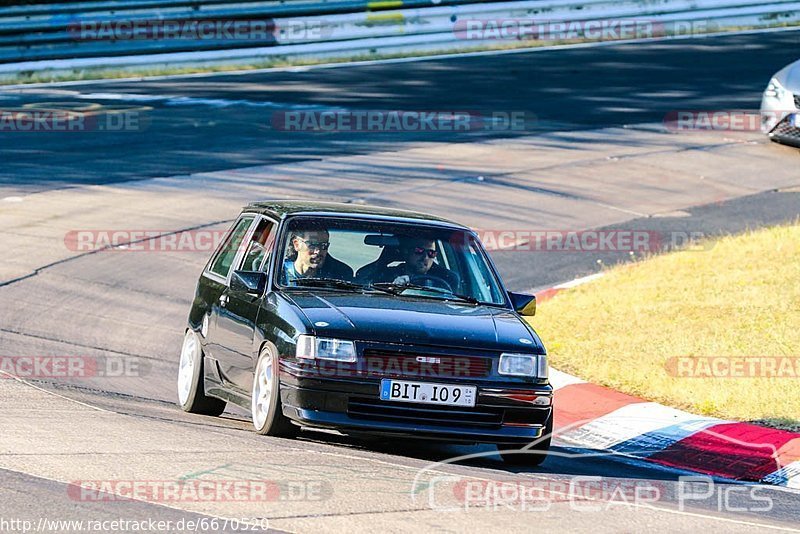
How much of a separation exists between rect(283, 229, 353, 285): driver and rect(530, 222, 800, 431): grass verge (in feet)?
9.33

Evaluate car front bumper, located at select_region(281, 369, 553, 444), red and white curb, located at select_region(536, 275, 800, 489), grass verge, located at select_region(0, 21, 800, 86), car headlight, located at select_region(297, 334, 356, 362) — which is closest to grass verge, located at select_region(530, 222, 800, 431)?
red and white curb, located at select_region(536, 275, 800, 489)

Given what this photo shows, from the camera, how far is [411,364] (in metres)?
7.80

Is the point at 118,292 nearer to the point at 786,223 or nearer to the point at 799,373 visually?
the point at 799,373

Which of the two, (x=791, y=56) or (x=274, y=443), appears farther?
(x=791, y=56)

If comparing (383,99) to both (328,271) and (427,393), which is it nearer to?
(328,271)

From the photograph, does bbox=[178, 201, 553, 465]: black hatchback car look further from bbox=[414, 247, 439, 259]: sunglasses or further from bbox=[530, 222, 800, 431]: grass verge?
bbox=[530, 222, 800, 431]: grass verge

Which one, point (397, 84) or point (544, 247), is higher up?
point (397, 84)

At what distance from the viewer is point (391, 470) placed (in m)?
7.26

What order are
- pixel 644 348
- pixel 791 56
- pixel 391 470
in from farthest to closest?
pixel 791 56 < pixel 644 348 < pixel 391 470

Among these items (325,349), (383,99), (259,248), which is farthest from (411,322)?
(383,99)

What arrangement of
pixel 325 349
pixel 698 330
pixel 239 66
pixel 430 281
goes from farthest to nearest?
1. pixel 239 66
2. pixel 698 330
3. pixel 430 281
4. pixel 325 349

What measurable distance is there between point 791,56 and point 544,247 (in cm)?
1514

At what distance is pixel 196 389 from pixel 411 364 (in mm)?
2168

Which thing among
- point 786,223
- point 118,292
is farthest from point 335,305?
point 786,223
